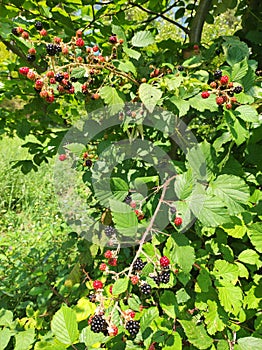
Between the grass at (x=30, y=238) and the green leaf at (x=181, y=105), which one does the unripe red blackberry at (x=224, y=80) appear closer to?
the green leaf at (x=181, y=105)

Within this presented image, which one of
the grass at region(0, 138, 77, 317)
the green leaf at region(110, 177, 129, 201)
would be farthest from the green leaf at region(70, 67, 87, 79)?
the grass at region(0, 138, 77, 317)

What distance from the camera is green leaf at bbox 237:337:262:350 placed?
0.88 m

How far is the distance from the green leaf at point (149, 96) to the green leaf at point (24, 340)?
756mm

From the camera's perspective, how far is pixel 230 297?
896 millimetres

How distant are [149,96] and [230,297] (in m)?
0.52

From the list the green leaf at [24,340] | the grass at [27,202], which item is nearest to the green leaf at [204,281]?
the green leaf at [24,340]

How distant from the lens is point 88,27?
1294mm

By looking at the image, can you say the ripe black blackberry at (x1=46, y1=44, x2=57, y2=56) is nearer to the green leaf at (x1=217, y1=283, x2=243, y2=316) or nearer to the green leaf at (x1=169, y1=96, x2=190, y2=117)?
the green leaf at (x1=169, y1=96, x2=190, y2=117)

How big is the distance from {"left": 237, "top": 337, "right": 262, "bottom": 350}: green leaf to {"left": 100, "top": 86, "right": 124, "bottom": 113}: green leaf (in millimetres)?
656

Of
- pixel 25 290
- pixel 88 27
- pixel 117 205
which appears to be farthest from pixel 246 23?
pixel 25 290

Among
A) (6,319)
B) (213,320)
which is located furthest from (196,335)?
(6,319)

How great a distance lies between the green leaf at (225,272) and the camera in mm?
949

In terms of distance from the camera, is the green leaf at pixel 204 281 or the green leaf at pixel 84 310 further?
the green leaf at pixel 84 310

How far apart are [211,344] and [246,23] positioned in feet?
3.85
